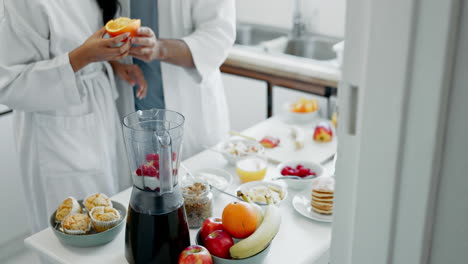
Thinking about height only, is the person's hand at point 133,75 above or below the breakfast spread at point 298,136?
above

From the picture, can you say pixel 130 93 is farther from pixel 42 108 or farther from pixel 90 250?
pixel 90 250

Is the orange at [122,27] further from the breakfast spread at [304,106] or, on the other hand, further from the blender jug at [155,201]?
the breakfast spread at [304,106]

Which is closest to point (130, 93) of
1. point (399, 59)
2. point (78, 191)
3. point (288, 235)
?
point (78, 191)

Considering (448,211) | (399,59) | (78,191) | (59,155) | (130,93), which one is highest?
(399,59)

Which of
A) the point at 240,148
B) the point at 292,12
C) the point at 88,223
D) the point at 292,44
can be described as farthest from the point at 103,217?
the point at 292,12

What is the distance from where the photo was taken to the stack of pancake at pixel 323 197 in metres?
1.36

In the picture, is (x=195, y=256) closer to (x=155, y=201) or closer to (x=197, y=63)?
(x=155, y=201)

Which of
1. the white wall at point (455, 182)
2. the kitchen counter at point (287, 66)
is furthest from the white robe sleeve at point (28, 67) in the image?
the white wall at point (455, 182)

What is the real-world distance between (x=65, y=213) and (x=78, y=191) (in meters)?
0.47

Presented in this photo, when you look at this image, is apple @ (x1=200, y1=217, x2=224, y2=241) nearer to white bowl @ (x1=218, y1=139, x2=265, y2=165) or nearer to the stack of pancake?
the stack of pancake

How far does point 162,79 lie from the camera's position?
1872 mm

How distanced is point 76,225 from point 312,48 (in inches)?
83.5

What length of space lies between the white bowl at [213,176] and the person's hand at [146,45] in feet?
1.33

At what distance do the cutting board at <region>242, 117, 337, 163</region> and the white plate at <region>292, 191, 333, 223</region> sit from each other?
302mm
